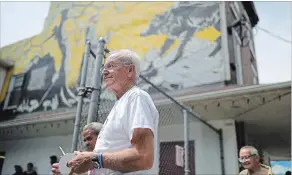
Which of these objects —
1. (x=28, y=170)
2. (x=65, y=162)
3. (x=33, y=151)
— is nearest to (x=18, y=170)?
(x=28, y=170)

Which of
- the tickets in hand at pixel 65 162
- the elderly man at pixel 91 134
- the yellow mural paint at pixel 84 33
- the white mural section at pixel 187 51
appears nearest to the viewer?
the tickets in hand at pixel 65 162

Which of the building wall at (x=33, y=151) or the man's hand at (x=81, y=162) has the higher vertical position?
the building wall at (x=33, y=151)

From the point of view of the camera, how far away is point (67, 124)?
8.69 m

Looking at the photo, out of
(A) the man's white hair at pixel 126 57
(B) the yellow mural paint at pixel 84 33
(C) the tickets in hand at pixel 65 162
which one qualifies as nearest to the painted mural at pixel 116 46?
(B) the yellow mural paint at pixel 84 33

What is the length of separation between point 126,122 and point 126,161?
20cm

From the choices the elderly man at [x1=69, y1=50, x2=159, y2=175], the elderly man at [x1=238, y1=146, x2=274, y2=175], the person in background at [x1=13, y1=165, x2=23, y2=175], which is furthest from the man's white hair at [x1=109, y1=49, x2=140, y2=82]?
the person in background at [x1=13, y1=165, x2=23, y2=175]

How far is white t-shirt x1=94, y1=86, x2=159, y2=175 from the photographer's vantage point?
1.32 metres

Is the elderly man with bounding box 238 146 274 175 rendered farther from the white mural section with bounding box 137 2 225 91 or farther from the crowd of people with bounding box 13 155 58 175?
the crowd of people with bounding box 13 155 58 175

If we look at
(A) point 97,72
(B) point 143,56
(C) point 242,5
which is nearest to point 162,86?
(B) point 143,56

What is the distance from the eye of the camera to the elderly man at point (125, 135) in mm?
1265

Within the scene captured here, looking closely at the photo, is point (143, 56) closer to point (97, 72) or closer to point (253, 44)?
point (253, 44)

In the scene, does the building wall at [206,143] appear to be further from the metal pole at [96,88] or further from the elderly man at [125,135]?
the elderly man at [125,135]

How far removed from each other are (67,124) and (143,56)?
3.41m

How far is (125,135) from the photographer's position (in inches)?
54.0
